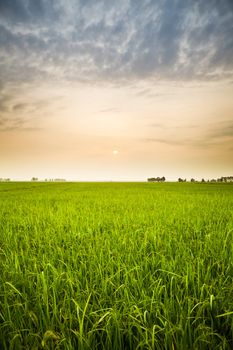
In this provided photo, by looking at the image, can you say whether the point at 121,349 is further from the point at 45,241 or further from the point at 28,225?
the point at 28,225

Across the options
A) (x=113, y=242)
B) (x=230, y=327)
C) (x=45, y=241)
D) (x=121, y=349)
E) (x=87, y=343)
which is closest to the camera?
(x=87, y=343)

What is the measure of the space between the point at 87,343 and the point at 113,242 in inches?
105

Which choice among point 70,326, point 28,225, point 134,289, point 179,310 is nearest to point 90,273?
point 134,289

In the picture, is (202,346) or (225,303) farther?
(225,303)

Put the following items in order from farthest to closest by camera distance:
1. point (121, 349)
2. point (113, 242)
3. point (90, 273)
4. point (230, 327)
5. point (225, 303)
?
point (113, 242) → point (90, 273) → point (225, 303) → point (230, 327) → point (121, 349)

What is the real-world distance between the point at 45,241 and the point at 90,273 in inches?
86.9

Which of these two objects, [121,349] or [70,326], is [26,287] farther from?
[121,349]

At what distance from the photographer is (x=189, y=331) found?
74.0 inches

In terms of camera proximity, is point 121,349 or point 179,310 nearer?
point 121,349

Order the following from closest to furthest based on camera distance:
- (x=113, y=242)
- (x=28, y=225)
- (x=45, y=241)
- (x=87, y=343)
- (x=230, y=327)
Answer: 1. (x=87, y=343)
2. (x=230, y=327)
3. (x=113, y=242)
4. (x=45, y=241)
5. (x=28, y=225)

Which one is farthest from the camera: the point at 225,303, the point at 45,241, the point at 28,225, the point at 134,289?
the point at 28,225

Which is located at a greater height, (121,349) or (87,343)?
(87,343)

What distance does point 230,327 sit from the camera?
215cm

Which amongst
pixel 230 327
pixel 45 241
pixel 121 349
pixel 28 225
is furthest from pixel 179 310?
pixel 28 225
